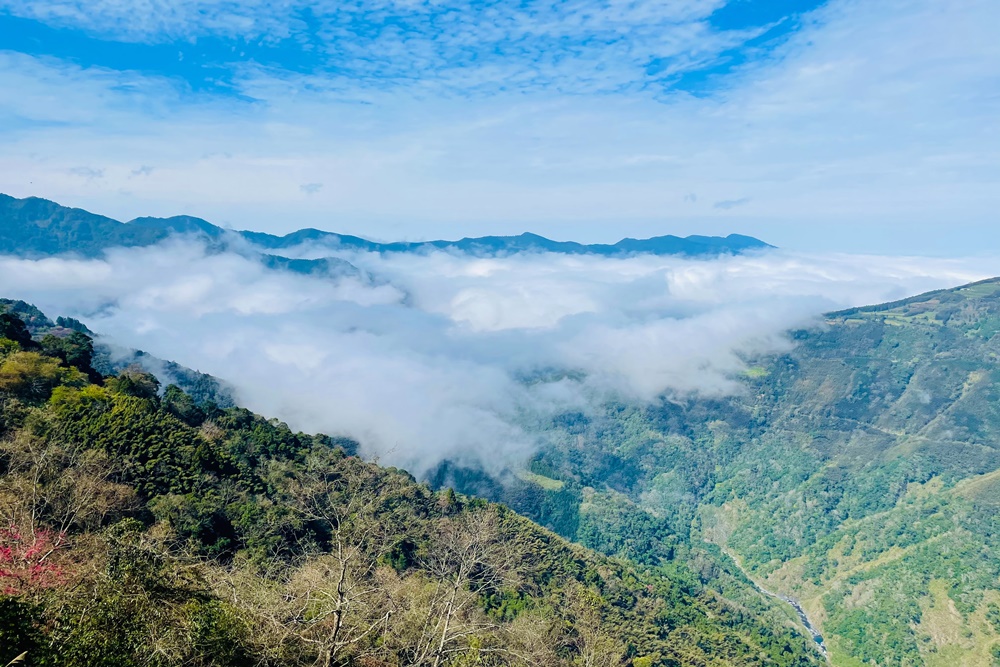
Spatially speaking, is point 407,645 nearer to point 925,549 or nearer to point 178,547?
point 178,547

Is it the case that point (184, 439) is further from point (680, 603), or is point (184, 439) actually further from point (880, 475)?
point (880, 475)

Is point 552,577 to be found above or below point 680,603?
above

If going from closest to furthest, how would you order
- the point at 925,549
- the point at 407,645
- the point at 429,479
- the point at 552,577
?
the point at 407,645 < the point at 552,577 < the point at 925,549 < the point at 429,479

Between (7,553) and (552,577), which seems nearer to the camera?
(7,553)

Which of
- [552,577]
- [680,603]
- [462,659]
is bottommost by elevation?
[680,603]

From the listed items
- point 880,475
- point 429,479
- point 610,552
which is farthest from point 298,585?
point 880,475

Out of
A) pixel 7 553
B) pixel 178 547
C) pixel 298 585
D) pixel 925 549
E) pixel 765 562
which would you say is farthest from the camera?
pixel 765 562
